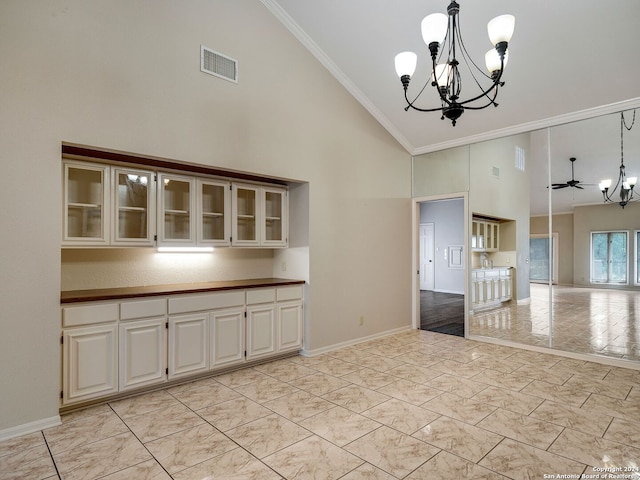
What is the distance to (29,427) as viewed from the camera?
2564 mm

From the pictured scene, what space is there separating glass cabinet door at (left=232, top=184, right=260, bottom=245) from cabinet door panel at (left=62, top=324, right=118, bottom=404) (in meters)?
1.52

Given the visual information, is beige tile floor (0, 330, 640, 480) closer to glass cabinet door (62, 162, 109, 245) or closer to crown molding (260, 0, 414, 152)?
glass cabinet door (62, 162, 109, 245)

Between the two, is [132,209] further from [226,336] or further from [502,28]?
[502,28]

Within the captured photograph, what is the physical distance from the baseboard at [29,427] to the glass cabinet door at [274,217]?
95.5 inches

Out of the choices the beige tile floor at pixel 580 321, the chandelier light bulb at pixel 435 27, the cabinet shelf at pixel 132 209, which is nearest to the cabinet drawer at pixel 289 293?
the cabinet shelf at pixel 132 209

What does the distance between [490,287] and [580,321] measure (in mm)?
1076

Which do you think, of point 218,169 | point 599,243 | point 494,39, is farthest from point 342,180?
point 599,243

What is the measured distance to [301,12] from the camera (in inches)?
158

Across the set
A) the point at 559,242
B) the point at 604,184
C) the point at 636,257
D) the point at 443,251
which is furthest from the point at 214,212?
the point at 443,251

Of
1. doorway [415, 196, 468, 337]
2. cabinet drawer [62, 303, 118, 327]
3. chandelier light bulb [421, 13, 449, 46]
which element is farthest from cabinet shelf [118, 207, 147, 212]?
doorway [415, 196, 468, 337]

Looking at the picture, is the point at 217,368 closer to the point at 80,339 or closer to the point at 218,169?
the point at 80,339

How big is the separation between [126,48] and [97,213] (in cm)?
138

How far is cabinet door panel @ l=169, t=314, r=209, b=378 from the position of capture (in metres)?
3.36

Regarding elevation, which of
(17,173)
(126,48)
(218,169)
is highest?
(126,48)
